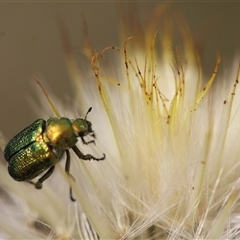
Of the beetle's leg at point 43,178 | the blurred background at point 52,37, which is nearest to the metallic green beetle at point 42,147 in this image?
the beetle's leg at point 43,178

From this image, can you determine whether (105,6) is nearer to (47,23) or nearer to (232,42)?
Answer: (47,23)

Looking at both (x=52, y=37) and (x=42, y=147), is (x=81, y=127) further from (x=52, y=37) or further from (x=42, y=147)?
(x=52, y=37)

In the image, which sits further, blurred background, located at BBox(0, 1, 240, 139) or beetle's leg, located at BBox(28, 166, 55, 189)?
blurred background, located at BBox(0, 1, 240, 139)

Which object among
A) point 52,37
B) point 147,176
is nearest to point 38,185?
point 147,176

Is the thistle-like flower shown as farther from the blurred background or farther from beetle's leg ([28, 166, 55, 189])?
the blurred background

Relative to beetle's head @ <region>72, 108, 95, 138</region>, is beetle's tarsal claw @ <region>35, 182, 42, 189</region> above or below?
below

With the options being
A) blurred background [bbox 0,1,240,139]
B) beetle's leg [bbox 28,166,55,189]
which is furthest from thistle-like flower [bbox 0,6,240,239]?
blurred background [bbox 0,1,240,139]

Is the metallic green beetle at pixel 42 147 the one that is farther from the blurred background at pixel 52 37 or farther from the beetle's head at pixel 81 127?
the blurred background at pixel 52 37
